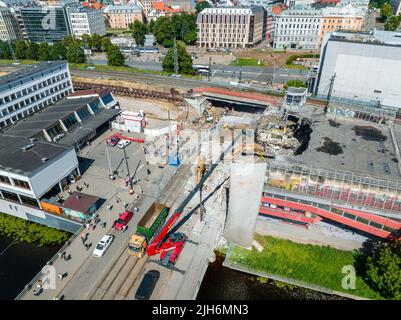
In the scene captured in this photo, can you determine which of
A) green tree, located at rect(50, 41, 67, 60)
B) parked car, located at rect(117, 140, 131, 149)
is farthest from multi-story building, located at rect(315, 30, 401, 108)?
green tree, located at rect(50, 41, 67, 60)

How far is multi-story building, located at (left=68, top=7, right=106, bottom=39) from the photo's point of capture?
15950cm

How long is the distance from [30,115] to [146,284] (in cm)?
6132

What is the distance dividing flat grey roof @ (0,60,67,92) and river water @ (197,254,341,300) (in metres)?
64.4

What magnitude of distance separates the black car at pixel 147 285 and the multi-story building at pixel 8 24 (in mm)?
174316

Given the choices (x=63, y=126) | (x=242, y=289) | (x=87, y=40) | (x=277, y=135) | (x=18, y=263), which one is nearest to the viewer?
(x=242, y=289)

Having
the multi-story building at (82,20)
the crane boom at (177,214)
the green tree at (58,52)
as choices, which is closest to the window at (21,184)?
the crane boom at (177,214)

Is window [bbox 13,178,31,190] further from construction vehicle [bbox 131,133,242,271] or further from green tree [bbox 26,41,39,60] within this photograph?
green tree [bbox 26,41,39,60]

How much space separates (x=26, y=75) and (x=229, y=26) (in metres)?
103

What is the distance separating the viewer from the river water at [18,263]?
133ft

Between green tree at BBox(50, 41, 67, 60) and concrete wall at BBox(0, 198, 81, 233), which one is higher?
green tree at BBox(50, 41, 67, 60)

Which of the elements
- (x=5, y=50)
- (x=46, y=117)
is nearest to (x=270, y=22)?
(x=5, y=50)

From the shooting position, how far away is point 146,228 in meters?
43.4

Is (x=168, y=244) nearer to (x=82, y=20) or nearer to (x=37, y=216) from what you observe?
(x=37, y=216)
